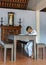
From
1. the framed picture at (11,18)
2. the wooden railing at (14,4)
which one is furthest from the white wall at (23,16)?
→ the wooden railing at (14,4)

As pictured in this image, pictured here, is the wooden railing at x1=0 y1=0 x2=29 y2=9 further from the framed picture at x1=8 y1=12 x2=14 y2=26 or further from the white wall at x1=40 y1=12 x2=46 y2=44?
the white wall at x1=40 y1=12 x2=46 y2=44

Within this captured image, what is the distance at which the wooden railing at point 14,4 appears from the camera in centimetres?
882

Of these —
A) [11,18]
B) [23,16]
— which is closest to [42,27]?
[23,16]

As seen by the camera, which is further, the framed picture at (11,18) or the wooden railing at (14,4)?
the wooden railing at (14,4)

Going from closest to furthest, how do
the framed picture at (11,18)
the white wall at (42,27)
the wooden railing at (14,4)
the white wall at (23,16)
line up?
the framed picture at (11,18) < the white wall at (23,16) < the wooden railing at (14,4) < the white wall at (42,27)

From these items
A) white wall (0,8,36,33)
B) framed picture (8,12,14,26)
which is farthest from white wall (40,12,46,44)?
framed picture (8,12,14,26)

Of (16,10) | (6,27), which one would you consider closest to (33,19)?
(16,10)

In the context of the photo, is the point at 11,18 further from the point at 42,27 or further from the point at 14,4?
the point at 42,27

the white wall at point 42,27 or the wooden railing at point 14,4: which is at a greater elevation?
the wooden railing at point 14,4

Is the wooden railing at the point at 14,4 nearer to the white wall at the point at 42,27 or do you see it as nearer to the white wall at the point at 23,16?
the white wall at the point at 23,16

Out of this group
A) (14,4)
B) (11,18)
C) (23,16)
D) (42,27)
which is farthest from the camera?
(42,27)

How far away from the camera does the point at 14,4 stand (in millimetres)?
9055

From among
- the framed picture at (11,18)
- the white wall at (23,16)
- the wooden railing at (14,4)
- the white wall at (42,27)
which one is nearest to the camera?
the framed picture at (11,18)

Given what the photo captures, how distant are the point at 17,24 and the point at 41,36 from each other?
5.55 feet
